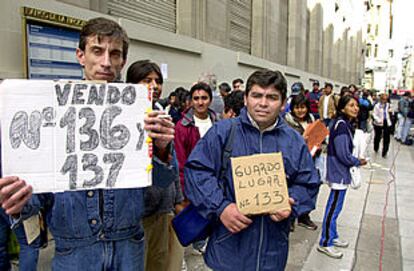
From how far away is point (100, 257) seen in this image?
1704 mm

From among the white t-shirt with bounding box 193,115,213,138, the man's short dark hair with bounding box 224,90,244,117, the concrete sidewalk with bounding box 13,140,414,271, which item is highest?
the man's short dark hair with bounding box 224,90,244,117

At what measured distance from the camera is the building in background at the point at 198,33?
4.76 metres

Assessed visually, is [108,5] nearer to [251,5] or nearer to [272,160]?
[272,160]

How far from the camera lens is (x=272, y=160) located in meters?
2.16

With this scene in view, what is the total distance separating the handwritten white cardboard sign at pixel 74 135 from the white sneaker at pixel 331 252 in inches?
137

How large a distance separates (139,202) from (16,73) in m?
3.62

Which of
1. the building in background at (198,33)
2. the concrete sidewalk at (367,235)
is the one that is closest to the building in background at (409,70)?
the building in background at (198,33)

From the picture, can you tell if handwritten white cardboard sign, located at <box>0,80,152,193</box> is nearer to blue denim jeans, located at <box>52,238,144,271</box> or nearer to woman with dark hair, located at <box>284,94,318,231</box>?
blue denim jeans, located at <box>52,238,144,271</box>

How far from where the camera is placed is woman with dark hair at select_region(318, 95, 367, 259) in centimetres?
421

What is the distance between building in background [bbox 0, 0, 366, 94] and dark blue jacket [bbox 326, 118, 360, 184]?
3951 mm

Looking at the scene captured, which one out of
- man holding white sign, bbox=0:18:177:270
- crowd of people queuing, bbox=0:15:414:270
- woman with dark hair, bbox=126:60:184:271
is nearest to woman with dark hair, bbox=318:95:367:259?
crowd of people queuing, bbox=0:15:414:270

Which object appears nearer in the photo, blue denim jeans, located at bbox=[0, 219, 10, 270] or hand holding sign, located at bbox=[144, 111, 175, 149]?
hand holding sign, located at bbox=[144, 111, 175, 149]

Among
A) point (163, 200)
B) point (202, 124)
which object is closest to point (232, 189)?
point (163, 200)

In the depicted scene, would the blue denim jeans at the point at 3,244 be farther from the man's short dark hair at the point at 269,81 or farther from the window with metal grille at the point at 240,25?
the window with metal grille at the point at 240,25
